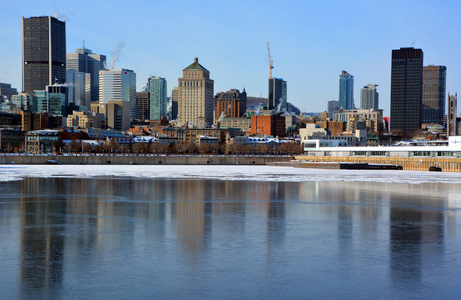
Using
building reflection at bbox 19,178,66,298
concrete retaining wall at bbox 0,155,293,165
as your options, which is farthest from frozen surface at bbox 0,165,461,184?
concrete retaining wall at bbox 0,155,293,165

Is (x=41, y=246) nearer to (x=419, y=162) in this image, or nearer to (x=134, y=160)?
(x=419, y=162)

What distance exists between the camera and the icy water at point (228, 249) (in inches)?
508

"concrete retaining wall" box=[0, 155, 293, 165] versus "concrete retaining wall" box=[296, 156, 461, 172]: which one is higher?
"concrete retaining wall" box=[296, 156, 461, 172]

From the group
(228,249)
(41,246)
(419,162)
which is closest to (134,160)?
(419,162)

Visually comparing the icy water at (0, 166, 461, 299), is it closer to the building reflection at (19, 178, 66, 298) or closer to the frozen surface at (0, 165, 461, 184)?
the building reflection at (19, 178, 66, 298)

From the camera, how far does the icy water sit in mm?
12906

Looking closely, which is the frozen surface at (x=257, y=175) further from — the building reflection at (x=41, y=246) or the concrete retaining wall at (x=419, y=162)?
the building reflection at (x=41, y=246)

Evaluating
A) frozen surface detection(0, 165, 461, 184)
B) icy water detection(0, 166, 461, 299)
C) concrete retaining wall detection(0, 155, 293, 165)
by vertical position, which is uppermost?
icy water detection(0, 166, 461, 299)

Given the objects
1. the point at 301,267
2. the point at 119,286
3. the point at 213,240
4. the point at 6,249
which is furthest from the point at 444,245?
the point at 6,249

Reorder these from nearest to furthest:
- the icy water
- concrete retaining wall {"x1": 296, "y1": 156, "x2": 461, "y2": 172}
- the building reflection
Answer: the icy water
the building reflection
concrete retaining wall {"x1": 296, "y1": 156, "x2": 461, "y2": 172}

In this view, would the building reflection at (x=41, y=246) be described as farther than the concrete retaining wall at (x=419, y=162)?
No

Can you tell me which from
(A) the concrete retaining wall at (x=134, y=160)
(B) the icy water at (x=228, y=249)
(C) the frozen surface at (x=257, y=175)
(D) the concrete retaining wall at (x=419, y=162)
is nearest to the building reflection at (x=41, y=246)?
(B) the icy water at (x=228, y=249)

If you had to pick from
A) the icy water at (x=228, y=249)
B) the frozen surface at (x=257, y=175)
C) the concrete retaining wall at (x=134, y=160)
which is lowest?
the concrete retaining wall at (x=134, y=160)

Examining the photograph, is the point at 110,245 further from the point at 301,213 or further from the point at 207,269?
the point at 301,213
